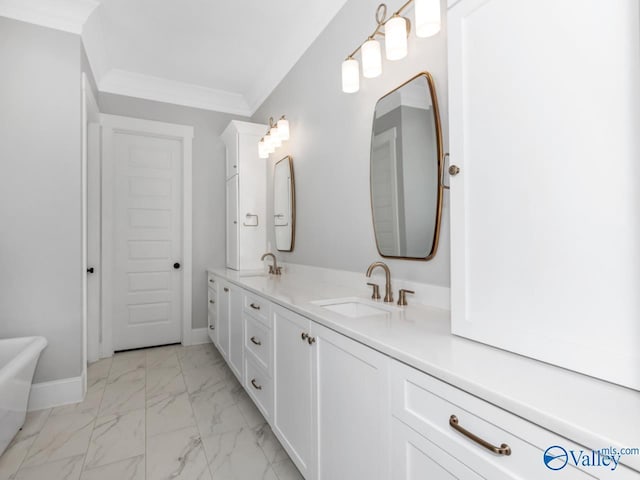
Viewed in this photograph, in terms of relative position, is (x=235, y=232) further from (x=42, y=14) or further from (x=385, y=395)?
(x=385, y=395)

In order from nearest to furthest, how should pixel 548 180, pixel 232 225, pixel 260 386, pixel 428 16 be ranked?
pixel 548 180
pixel 428 16
pixel 260 386
pixel 232 225

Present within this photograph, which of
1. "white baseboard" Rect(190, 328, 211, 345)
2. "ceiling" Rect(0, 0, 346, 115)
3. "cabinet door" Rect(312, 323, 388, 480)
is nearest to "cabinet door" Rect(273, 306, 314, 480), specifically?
"cabinet door" Rect(312, 323, 388, 480)

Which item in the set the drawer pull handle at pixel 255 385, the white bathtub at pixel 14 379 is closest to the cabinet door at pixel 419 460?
the drawer pull handle at pixel 255 385

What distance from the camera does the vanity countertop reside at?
55 centimetres

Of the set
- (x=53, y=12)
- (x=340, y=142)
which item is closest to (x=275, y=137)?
(x=340, y=142)

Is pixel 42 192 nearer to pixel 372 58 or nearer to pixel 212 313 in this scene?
pixel 212 313

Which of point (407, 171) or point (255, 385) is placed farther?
point (255, 385)

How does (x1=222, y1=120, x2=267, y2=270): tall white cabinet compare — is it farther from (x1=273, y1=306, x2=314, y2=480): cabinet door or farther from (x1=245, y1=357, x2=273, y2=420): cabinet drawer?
(x1=273, y1=306, x2=314, y2=480): cabinet door

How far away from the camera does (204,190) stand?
152 inches

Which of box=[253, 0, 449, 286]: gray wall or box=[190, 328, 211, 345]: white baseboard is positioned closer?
box=[253, 0, 449, 286]: gray wall

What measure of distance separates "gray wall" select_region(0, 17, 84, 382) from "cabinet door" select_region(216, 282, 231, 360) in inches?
39.9

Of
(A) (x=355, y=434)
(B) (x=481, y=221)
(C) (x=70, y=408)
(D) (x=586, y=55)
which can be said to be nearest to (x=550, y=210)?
(B) (x=481, y=221)

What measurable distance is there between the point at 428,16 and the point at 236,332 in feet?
7.19

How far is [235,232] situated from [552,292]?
119 inches
